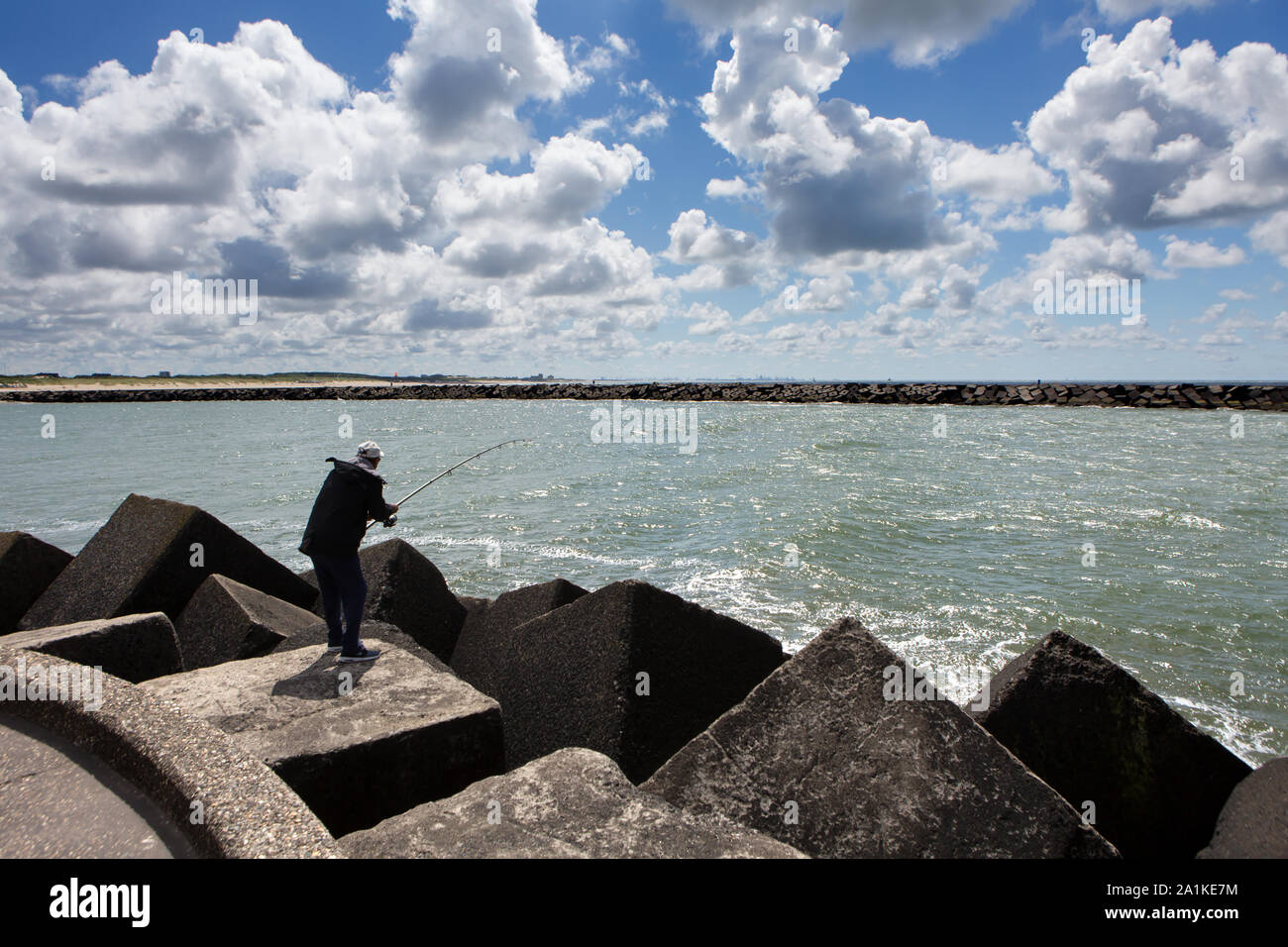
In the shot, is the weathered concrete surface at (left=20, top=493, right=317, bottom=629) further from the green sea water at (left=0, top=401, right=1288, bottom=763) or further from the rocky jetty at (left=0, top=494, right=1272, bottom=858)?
the green sea water at (left=0, top=401, right=1288, bottom=763)

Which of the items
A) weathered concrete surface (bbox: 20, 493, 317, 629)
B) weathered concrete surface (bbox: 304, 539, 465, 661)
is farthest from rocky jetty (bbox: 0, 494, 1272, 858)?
weathered concrete surface (bbox: 20, 493, 317, 629)

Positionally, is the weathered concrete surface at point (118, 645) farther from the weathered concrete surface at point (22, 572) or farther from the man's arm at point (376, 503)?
the weathered concrete surface at point (22, 572)

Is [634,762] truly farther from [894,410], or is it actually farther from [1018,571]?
[894,410]

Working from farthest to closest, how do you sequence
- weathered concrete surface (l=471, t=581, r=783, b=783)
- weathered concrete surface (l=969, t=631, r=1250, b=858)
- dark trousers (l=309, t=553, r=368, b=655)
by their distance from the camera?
dark trousers (l=309, t=553, r=368, b=655), weathered concrete surface (l=471, t=581, r=783, b=783), weathered concrete surface (l=969, t=631, r=1250, b=858)

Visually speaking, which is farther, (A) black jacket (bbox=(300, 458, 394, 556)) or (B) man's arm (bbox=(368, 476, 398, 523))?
(B) man's arm (bbox=(368, 476, 398, 523))

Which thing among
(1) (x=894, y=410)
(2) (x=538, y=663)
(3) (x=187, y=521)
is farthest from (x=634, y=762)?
(1) (x=894, y=410)

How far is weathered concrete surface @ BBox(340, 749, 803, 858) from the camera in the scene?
2.36 m

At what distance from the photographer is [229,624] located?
543cm

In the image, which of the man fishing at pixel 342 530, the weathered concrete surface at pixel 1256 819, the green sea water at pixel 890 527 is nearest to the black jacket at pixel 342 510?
the man fishing at pixel 342 530

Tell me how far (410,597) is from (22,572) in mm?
4005

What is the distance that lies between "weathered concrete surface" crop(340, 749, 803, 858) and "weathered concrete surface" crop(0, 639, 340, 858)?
0.93 ft

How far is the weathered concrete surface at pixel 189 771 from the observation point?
2150 mm
